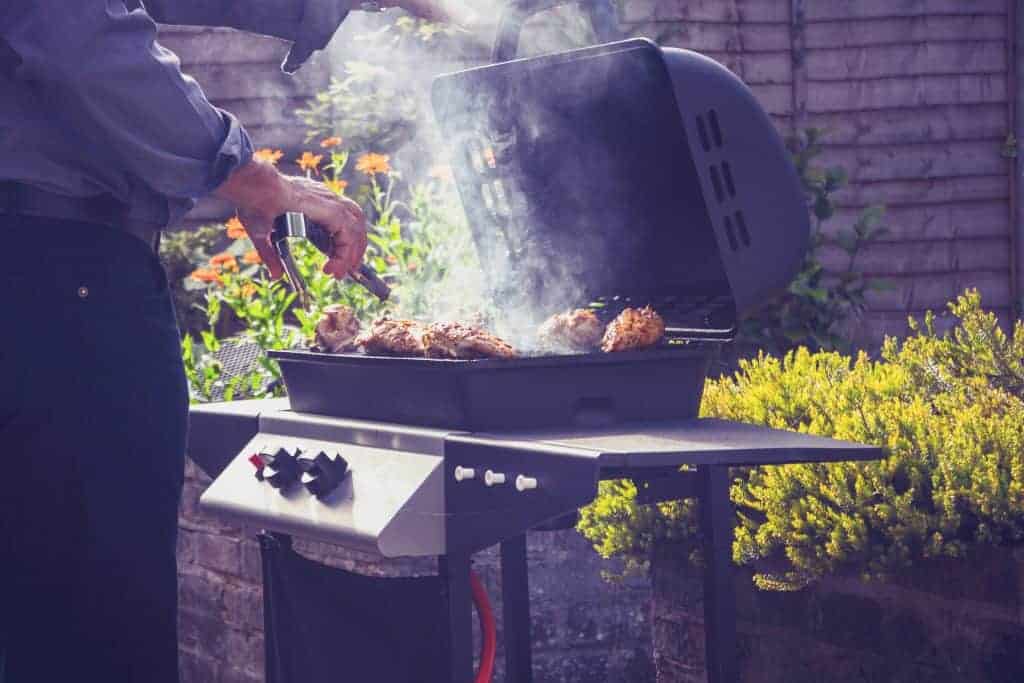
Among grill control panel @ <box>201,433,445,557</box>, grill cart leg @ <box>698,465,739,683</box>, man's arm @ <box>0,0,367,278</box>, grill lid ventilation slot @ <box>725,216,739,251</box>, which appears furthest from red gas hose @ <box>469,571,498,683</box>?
man's arm @ <box>0,0,367,278</box>

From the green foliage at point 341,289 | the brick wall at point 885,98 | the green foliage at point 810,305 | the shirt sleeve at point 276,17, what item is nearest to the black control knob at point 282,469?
the shirt sleeve at point 276,17

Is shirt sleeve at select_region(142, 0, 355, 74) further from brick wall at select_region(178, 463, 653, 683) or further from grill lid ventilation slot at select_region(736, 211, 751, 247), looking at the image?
brick wall at select_region(178, 463, 653, 683)

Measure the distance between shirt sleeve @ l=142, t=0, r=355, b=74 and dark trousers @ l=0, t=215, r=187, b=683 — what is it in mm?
732

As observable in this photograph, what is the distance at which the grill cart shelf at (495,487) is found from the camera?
1963mm

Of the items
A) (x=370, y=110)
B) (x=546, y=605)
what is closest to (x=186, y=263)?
(x=370, y=110)

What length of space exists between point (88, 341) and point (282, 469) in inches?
21.1

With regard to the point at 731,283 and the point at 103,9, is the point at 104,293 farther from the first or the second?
the point at 731,283

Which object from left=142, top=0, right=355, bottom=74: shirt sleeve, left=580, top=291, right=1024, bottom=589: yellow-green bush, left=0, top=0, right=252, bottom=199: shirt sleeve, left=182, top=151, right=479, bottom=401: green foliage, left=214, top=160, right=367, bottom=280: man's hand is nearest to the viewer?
left=0, top=0, right=252, bottom=199: shirt sleeve

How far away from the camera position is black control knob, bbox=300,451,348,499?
7.48ft

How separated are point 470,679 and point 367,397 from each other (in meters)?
0.61

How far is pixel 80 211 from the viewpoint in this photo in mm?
1998

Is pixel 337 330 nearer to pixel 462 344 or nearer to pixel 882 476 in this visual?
pixel 462 344

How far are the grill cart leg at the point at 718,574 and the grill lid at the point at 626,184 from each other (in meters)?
0.37

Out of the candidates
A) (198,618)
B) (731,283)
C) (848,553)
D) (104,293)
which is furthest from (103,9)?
(198,618)
